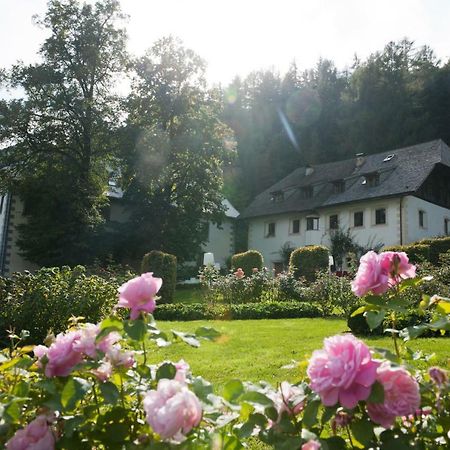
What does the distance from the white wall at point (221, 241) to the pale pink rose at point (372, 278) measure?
112ft

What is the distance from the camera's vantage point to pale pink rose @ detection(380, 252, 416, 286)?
6.47 feet

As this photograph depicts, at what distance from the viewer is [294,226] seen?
33.6m

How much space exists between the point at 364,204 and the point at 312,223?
3.52 meters

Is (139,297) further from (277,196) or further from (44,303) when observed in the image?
(277,196)

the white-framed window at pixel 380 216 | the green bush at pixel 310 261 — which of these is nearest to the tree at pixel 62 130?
the green bush at pixel 310 261

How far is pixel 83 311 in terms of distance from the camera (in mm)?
8484

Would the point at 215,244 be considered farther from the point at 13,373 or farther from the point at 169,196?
the point at 13,373

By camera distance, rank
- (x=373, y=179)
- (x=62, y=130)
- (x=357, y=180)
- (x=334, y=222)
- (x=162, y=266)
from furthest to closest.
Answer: (x=357, y=180)
(x=334, y=222)
(x=373, y=179)
(x=62, y=130)
(x=162, y=266)

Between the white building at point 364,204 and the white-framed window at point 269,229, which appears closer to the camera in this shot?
the white building at point 364,204

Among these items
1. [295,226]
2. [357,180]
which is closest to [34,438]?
[357,180]

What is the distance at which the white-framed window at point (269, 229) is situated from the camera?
116 feet

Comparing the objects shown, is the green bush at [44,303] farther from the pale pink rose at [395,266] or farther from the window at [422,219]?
the window at [422,219]

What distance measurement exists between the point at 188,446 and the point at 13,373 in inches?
31.2

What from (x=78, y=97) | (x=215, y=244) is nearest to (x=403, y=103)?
(x=215, y=244)
